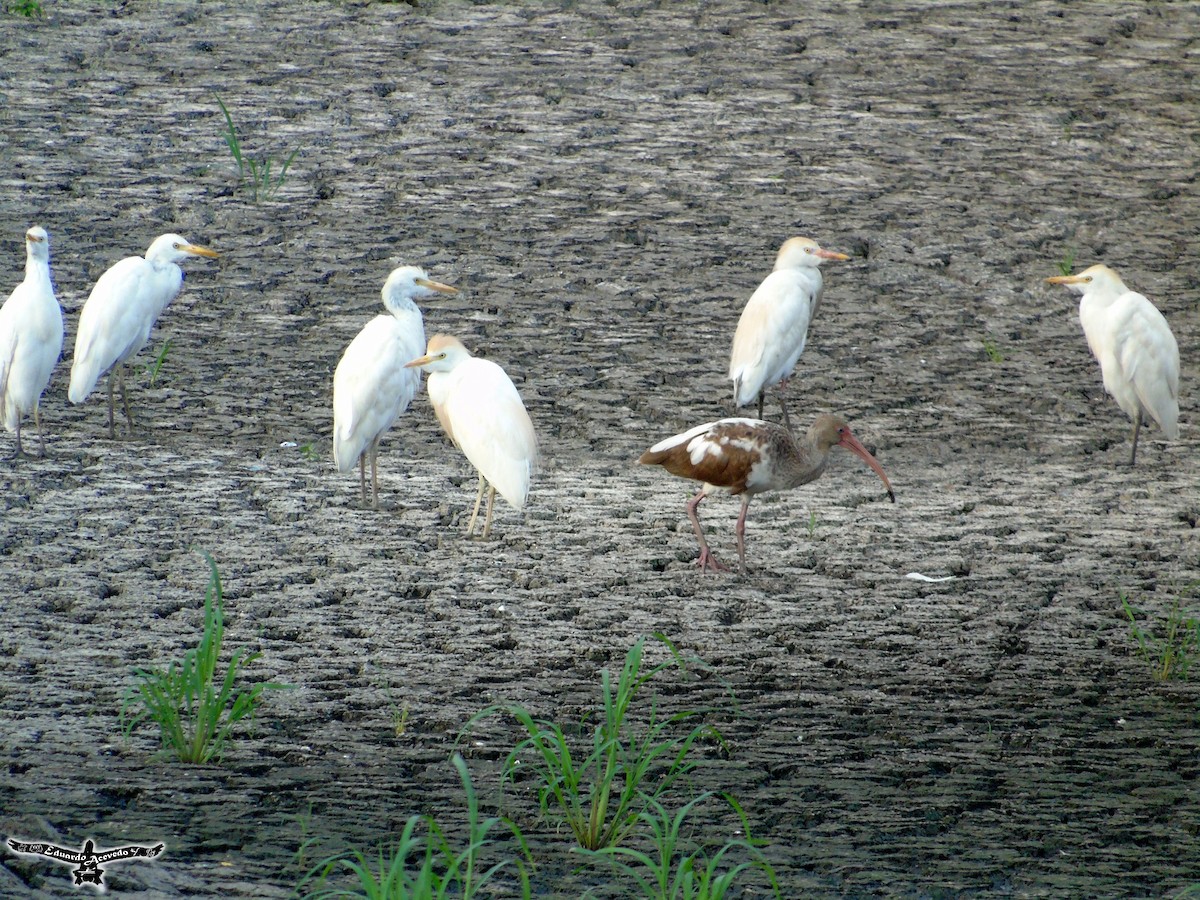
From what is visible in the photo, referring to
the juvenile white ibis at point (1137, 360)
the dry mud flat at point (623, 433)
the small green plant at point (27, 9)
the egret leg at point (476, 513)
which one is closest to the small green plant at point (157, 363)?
the dry mud flat at point (623, 433)

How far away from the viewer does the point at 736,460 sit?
4926mm

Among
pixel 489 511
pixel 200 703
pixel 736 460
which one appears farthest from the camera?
pixel 489 511

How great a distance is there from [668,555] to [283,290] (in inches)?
143

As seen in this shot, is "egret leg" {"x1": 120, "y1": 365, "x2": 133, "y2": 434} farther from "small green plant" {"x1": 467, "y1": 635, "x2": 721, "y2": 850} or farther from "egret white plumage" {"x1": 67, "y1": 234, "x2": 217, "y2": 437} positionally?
"small green plant" {"x1": 467, "y1": 635, "x2": 721, "y2": 850}

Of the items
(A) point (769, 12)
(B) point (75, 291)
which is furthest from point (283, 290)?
(A) point (769, 12)

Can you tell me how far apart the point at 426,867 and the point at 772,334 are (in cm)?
437

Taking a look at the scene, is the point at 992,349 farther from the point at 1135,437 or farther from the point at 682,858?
the point at 682,858

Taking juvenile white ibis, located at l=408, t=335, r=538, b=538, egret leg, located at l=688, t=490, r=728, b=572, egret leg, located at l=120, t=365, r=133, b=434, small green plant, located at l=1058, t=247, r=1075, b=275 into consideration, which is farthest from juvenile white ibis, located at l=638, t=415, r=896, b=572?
small green plant, located at l=1058, t=247, r=1075, b=275

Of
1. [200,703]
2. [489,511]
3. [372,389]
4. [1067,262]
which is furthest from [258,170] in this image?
[200,703]

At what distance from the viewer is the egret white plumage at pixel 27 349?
5.84 m

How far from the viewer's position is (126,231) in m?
8.34

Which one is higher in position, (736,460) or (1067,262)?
(1067,262)
